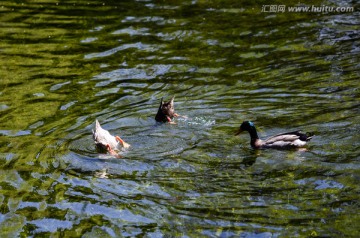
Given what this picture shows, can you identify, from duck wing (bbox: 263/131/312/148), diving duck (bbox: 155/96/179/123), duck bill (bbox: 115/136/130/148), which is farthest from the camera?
diving duck (bbox: 155/96/179/123)

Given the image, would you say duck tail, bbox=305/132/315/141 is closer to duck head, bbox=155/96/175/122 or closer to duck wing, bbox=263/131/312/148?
duck wing, bbox=263/131/312/148

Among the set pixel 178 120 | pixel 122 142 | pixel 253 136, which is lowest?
pixel 178 120

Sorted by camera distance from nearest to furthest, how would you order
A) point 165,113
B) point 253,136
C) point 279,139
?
point 279,139 → point 253,136 → point 165,113

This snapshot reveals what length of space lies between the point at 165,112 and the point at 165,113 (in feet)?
0.07

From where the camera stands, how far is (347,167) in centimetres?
1002

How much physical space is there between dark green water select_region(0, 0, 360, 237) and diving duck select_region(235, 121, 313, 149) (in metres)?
0.18

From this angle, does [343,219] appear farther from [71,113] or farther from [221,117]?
[71,113]

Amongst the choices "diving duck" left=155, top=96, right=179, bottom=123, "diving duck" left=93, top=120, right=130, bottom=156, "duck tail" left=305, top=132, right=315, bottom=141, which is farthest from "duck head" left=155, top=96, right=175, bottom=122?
"duck tail" left=305, top=132, right=315, bottom=141

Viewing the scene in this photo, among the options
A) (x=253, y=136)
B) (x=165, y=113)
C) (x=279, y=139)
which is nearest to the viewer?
(x=279, y=139)

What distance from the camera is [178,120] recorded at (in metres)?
13.3

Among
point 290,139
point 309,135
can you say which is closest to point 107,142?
point 290,139

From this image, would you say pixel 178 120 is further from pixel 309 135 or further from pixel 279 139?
pixel 309 135

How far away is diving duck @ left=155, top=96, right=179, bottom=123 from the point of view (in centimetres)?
1293

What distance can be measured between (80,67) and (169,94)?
3.13 m
